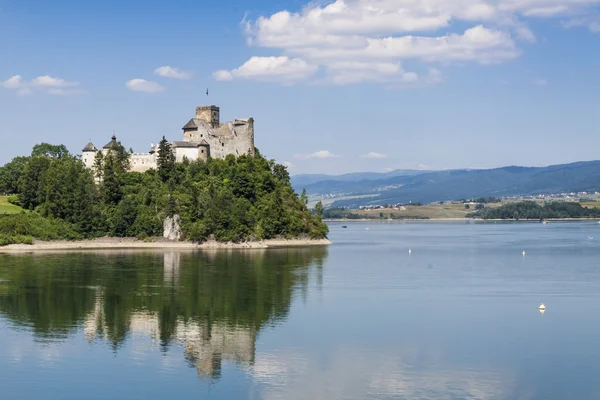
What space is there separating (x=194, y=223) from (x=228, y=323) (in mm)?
62321

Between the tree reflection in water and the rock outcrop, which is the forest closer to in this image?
the rock outcrop

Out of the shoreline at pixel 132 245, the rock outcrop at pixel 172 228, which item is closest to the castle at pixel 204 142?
the rock outcrop at pixel 172 228

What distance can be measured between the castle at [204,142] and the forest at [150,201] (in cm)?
151

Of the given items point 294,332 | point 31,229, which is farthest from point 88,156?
point 294,332

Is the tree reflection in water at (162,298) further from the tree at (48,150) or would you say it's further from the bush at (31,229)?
the tree at (48,150)

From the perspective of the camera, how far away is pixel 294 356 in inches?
1523

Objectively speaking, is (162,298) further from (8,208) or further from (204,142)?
(8,208)

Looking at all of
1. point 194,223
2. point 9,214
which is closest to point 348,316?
point 194,223

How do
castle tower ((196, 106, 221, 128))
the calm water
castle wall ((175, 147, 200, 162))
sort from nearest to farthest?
the calm water, castle wall ((175, 147, 200, 162)), castle tower ((196, 106, 221, 128))

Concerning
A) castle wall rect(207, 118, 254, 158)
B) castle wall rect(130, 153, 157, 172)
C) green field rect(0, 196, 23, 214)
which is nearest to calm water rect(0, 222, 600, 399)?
green field rect(0, 196, 23, 214)

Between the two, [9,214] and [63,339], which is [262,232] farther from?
[63,339]

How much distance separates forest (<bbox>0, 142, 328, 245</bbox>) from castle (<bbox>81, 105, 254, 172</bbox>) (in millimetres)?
1506

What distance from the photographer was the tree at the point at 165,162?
114375 mm

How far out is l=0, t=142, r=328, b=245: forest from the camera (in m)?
108
